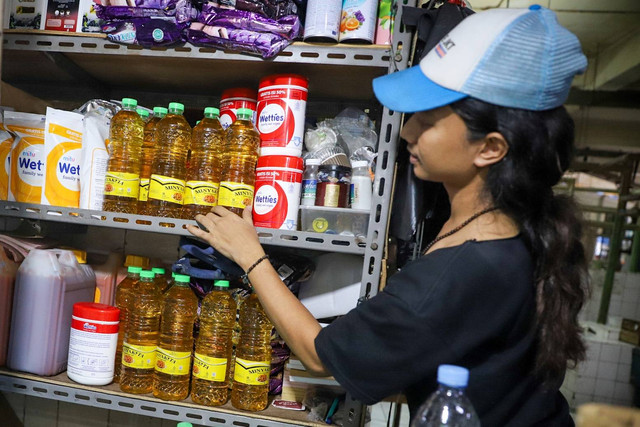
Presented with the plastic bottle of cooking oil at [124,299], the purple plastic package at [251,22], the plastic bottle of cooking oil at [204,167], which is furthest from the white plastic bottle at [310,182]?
the plastic bottle of cooking oil at [124,299]

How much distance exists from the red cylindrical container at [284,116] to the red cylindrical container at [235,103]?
15 cm

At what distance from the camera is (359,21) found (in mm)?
1328

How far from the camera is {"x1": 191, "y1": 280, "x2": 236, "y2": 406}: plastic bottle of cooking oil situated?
141 cm

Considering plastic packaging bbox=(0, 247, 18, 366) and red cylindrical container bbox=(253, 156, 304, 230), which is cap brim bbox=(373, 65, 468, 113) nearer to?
red cylindrical container bbox=(253, 156, 304, 230)

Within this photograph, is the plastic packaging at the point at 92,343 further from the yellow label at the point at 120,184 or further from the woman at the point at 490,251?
the woman at the point at 490,251

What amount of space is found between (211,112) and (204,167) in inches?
6.9

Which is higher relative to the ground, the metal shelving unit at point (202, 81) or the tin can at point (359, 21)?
the tin can at point (359, 21)

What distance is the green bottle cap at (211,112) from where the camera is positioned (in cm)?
146

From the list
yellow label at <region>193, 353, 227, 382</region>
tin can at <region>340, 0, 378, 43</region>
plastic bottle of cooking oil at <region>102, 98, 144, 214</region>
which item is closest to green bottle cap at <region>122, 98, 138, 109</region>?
plastic bottle of cooking oil at <region>102, 98, 144, 214</region>

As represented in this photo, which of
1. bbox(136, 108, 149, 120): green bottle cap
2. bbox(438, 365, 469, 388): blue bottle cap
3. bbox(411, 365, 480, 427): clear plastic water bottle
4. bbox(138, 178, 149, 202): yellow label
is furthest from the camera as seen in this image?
bbox(136, 108, 149, 120): green bottle cap

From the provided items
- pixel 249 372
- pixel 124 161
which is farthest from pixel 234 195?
pixel 249 372

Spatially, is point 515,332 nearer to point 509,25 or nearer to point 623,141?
point 509,25

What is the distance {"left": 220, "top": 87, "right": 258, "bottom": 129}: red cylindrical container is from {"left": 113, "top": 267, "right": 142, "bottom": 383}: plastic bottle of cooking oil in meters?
0.57

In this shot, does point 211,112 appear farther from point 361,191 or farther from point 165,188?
point 361,191
